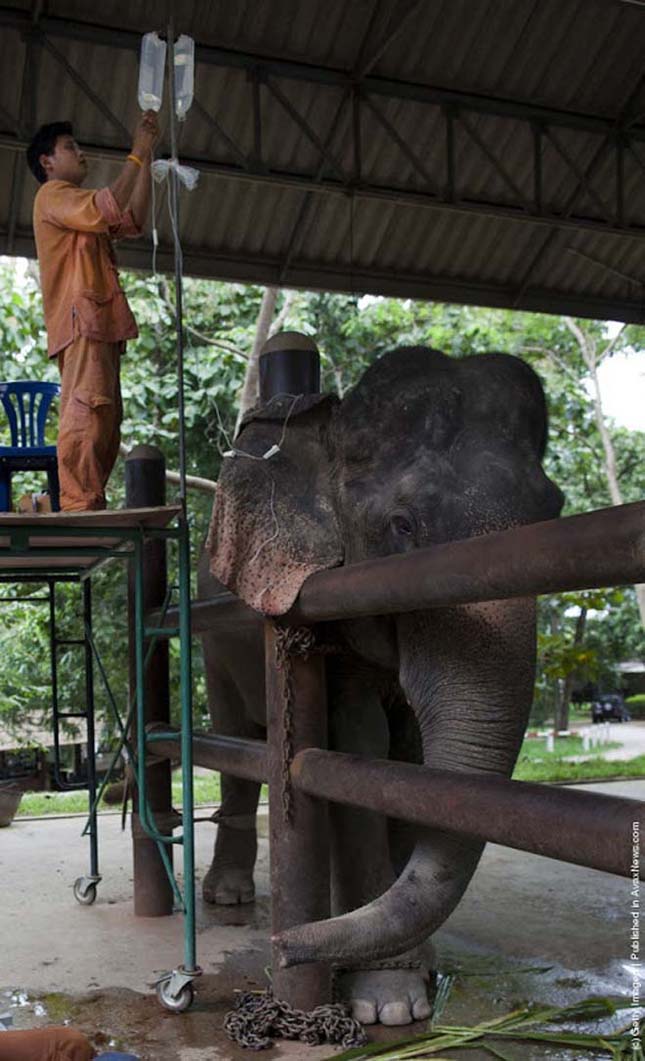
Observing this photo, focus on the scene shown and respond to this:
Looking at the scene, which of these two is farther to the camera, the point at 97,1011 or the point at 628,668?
the point at 628,668

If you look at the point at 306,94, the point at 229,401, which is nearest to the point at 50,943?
the point at 306,94

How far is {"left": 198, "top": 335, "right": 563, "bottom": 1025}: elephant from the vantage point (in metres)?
3.17

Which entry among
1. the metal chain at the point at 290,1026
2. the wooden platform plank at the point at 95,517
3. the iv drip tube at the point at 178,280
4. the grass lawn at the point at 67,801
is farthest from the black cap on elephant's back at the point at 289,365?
the grass lawn at the point at 67,801

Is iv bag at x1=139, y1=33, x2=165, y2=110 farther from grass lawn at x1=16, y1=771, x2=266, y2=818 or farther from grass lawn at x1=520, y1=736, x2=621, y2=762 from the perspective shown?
grass lawn at x1=520, y1=736, x2=621, y2=762

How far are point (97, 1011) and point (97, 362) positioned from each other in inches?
87.6

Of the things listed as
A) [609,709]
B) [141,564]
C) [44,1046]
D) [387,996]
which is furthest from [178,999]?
[609,709]

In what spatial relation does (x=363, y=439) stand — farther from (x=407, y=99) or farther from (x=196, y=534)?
(x=196, y=534)

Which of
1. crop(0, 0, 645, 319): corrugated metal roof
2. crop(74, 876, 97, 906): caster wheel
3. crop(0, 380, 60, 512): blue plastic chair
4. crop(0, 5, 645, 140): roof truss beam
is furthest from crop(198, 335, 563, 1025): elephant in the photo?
crop(0, 0, 645, 319): corrugated metal roof

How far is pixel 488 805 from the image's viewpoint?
9.21 ft

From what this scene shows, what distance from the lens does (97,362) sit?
4.48 m

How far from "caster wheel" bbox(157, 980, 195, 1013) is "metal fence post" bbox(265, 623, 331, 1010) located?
0.98 feet

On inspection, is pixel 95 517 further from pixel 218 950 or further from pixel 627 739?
pixel 627 739

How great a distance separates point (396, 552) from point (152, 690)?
2.43m

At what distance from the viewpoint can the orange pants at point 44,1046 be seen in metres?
2.72
